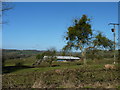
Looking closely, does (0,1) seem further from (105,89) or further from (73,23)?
(105,89)

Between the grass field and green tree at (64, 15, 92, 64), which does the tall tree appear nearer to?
green tree at (64, 15, 92, 64)

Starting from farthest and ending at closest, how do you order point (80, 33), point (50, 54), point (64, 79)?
point (50, 54), point (80, 33), point (64, 79)

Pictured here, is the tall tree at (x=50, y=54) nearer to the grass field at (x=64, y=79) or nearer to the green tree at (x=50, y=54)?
the green tree at (x=50, y=54)

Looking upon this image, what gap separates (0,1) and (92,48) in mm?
11860

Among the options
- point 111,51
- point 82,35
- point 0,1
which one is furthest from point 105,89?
point 111,51

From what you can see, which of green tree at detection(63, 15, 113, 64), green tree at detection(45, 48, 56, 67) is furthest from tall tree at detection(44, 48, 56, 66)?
green tree at detection(63, 15, 113, 64)

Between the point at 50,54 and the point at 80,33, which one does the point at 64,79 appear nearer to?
the point at 80,33

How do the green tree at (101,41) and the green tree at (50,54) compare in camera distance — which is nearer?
the green tree at (101,41)

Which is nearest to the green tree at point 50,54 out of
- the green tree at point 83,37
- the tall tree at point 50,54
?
the tall tree at point 50,54

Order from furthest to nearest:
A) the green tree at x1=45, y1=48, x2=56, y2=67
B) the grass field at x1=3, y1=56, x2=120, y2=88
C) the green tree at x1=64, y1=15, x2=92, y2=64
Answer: the green tree at x1=45, y1=48, x2=56, y2=67 → the green tree at x1=64, y1=15, x2=92, y2=64 → the grass field at x1=3, y1=56, x2=120, y2=88

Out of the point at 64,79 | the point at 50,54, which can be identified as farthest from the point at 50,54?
the point at 64,79

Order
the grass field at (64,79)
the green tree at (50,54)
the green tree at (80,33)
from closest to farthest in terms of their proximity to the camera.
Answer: the grass field at (64,79) < the green tree at (80,33) < the green tree at (50,54)

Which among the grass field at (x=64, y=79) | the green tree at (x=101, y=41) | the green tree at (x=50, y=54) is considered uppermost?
the green tree at (x=101, y=41)

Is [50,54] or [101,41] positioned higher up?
[101,41]
